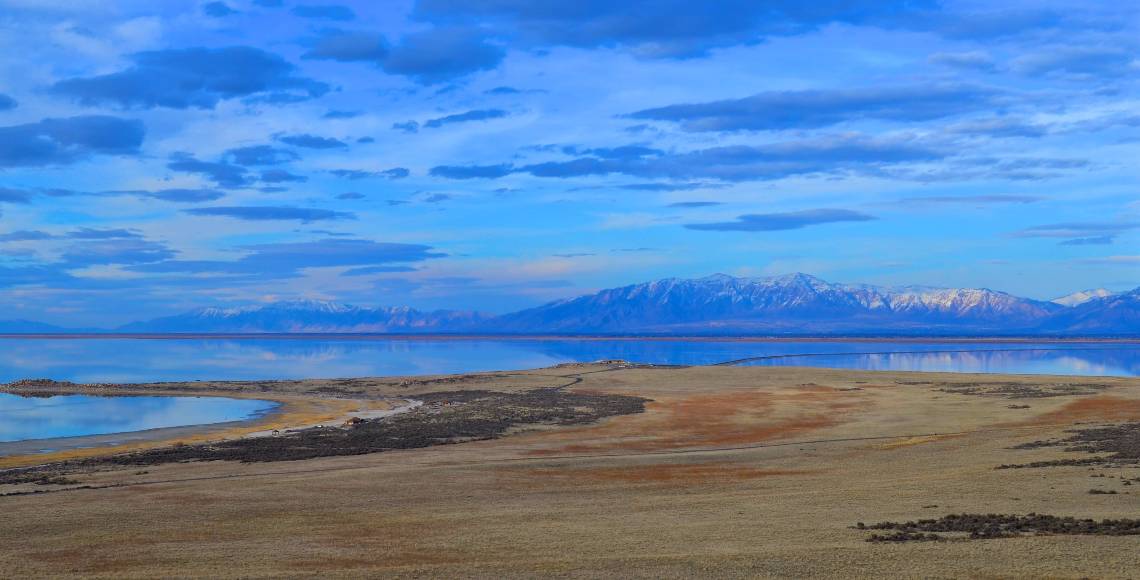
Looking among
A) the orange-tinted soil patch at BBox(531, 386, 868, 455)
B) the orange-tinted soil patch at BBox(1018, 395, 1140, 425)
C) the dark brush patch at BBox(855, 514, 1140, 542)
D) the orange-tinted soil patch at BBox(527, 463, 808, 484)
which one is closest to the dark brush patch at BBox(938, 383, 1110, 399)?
the orange-tinted soil patch at BBox(1018, 395, 1140, 425)

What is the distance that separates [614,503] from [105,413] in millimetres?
48275

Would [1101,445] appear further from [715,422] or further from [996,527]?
[715,422]

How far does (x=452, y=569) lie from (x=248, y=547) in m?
4.95

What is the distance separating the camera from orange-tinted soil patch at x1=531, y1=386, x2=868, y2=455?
4466cm

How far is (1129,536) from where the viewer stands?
18484mm

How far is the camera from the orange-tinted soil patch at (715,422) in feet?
147

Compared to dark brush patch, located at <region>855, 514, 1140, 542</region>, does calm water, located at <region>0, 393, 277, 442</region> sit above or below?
below

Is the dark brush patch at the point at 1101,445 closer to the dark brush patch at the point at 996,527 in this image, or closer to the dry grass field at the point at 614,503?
the dry grass field at the point at 614,503

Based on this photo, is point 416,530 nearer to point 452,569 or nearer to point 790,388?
point 452,569

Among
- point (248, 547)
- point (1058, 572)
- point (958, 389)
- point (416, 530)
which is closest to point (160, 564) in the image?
point (248, 547)

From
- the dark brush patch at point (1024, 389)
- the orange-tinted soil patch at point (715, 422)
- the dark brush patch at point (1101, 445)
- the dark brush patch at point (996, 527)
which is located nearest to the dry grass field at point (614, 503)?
the dark brush patch at point (996, 527)

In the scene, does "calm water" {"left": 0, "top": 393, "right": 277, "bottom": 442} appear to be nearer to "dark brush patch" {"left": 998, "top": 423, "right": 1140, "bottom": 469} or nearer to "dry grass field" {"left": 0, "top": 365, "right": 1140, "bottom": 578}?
"dry grass field" {"left": 0, "top": 365, "right": 1140, "bottom": 578}

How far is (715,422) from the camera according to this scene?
55.4 m

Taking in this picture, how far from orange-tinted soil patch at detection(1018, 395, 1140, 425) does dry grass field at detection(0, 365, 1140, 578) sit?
1.47 ft
